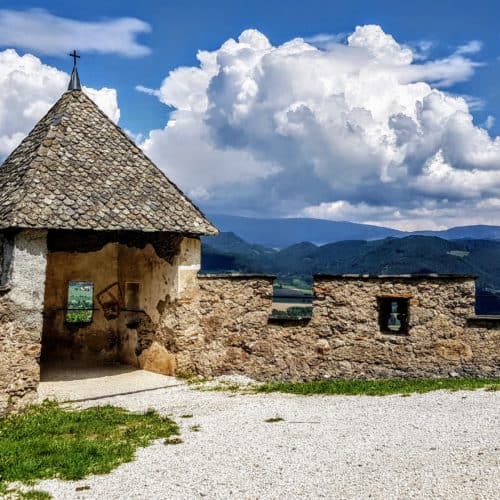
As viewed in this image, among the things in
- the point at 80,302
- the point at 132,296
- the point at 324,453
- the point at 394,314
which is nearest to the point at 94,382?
the point at 132,296

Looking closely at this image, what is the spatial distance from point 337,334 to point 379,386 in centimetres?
160

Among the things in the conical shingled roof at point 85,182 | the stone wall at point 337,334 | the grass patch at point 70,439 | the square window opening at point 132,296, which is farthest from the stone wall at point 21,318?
the square window opening at point 132,296

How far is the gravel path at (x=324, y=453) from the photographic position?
7.38 metres

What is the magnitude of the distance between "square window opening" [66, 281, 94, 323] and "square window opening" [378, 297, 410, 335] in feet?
28.0

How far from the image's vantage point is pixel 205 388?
13.8 m

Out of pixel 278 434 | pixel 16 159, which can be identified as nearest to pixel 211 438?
pixel 278 434

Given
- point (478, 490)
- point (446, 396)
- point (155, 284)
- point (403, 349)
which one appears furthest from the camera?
point (155, 284)

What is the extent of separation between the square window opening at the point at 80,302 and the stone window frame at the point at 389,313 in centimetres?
850

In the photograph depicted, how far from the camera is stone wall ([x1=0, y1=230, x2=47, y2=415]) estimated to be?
38.4 ft

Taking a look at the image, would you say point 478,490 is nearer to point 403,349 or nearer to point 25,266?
point 403,349

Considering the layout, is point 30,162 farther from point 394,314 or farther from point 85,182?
point 394,314

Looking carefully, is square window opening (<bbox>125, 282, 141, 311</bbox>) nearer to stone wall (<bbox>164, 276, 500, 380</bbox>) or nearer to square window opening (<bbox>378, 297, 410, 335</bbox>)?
stone wall (<bbox>164, 276, 500, 380</bbox>)

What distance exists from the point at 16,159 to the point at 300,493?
11291 millimetres

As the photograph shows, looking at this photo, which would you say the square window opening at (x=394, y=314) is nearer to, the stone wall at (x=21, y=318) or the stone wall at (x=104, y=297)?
the stone wall at (x=104, y=297)
